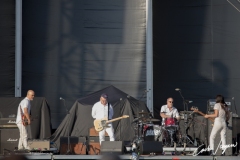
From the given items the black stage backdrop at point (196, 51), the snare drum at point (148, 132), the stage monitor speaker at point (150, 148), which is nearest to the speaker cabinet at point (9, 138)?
the snare drum at point (148, 132)

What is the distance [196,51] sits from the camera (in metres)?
18.4

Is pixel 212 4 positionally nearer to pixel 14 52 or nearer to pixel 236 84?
pixel 236 84

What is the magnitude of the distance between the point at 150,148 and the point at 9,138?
3.52 metres

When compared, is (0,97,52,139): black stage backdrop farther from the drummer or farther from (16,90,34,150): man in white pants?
the drummer

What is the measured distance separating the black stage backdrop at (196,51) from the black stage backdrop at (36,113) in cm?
386

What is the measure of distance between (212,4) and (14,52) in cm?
585

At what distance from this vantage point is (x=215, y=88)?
719 inches

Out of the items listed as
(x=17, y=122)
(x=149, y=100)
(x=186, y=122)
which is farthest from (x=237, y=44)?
(x=17, y=122)

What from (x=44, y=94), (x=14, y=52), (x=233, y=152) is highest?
(x=14, y=52)

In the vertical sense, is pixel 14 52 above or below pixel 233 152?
above

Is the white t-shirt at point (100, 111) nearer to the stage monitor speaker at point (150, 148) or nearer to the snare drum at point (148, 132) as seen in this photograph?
the snare drum at point (148, 132)

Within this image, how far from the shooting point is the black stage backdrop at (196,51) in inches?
717

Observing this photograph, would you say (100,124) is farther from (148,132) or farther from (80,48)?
(80,48)

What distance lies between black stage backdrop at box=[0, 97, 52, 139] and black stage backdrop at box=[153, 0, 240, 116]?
3856 millimetres
